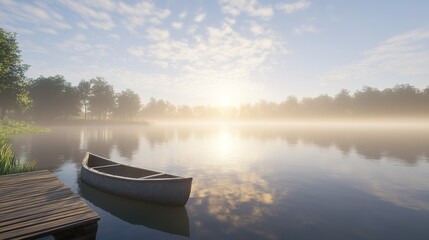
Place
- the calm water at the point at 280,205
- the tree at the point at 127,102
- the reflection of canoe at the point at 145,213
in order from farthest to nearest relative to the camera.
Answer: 1. the tree at the point at 127,102
2. the reflection of canoe at the point at 145,213
3. the calm water at the point at 280,205

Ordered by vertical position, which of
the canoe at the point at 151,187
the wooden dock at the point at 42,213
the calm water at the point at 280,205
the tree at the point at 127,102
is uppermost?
the tree at the point at 127,102

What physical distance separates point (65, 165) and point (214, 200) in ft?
62.2

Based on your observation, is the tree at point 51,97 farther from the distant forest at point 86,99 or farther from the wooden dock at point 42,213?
the wooden dock at point 42,213

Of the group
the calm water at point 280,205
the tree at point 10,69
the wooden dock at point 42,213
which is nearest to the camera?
the wooden dock at point 42,213

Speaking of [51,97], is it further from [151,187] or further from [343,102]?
[343,102]

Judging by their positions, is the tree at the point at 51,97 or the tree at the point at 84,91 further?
the tree at the point at 84,91

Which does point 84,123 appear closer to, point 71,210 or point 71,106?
point 71,106

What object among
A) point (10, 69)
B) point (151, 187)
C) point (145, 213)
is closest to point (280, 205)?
point (151, 187)

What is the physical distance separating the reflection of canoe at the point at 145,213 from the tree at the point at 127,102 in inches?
4951

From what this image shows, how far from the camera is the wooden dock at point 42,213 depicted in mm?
7824

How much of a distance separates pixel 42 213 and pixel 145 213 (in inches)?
208

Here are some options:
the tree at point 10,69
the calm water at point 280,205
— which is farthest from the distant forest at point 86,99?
the calm water at point 280,205

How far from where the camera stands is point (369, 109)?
172m

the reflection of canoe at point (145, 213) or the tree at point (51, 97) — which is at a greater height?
the tree at point (51, 97)
